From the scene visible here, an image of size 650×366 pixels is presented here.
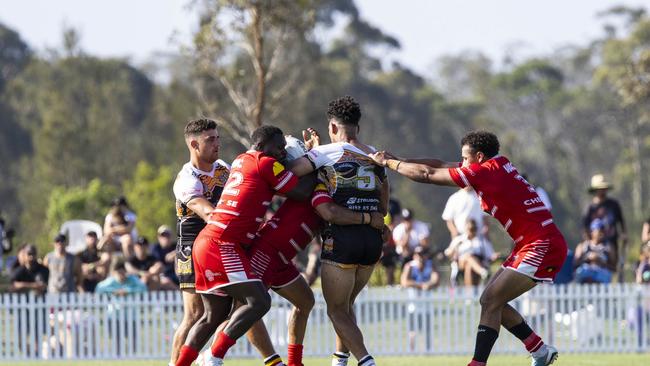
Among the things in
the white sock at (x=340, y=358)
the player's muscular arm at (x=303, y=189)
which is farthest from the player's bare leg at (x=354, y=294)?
the player's muscular arm at (x=303, y=189)

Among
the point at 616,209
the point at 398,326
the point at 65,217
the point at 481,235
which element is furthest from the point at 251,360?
the point at 65,217

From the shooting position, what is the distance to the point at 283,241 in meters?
11.5

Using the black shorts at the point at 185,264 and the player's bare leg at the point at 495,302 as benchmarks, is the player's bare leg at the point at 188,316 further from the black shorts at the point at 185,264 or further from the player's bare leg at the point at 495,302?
the player's bare leg at the point at 495,302

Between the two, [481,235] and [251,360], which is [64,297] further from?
[481,235]

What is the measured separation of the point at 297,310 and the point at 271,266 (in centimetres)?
53

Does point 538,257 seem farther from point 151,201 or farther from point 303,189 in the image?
point 151,201

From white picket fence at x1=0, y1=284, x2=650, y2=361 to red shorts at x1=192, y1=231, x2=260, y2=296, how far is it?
25.4 ft

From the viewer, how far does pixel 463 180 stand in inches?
446

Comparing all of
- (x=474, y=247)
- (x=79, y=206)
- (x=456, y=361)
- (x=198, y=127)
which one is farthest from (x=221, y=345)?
(x=79, y=206)

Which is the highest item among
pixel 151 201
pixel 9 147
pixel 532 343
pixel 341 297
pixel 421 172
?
pixel 9 147

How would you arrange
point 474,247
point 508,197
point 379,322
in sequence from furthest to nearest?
point 474,247 → point 379,322 → point 508,197

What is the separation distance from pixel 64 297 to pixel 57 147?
40582 mm

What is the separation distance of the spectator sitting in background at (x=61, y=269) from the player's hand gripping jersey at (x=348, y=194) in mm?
9649

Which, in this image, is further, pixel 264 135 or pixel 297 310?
pixel 297 310
